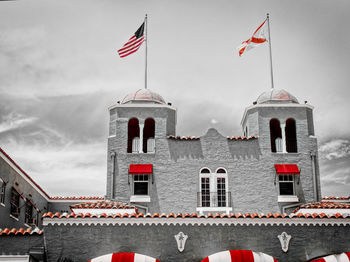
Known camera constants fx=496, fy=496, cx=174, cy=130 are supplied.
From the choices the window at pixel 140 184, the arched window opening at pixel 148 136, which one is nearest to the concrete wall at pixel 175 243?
the window at pixel 140 184

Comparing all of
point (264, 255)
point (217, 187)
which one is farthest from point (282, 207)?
point (264, 255)

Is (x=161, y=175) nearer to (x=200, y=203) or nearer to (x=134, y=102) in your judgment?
(x=200, y=203)

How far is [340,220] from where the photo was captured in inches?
826

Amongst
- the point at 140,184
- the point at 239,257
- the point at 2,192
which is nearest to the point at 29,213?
the point at 2,192

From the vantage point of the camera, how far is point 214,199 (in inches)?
1109

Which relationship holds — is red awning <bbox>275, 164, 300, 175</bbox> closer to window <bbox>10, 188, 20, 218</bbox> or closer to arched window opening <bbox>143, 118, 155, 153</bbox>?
arched window opening <bbox>143, 118, 155, 153</bbox>

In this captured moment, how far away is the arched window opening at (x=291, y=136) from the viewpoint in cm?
3121

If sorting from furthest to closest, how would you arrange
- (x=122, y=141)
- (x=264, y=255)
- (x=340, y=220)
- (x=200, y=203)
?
(x=122, y=141), (x=200, y=203), (x=340, y=220), (x=264, y=255)

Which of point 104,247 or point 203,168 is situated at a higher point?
point 203,168

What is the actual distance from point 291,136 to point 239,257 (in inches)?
554

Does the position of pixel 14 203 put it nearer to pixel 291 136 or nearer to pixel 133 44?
pixel 133 44

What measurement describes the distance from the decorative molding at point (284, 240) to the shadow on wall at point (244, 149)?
923cm

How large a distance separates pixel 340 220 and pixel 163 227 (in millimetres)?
7493

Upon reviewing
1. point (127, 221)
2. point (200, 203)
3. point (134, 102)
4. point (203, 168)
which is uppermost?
point (134, 102)
